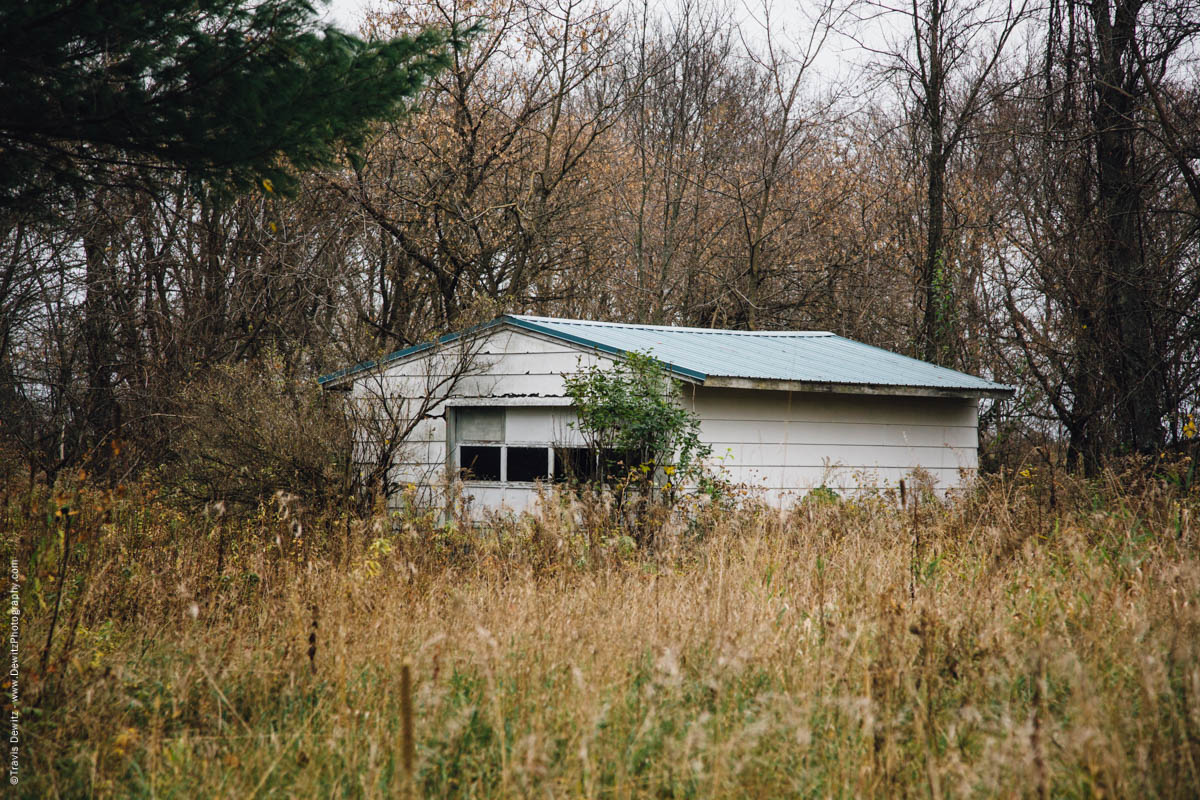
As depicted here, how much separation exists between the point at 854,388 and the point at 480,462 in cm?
474

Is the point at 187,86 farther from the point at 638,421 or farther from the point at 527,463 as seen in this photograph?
the point at 527,463

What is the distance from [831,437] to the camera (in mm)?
11375

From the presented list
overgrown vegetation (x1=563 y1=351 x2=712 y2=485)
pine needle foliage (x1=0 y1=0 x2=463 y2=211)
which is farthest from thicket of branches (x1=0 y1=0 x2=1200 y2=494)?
overgrown vegetation (x1=563 y1=351 x2=712 y2=485)

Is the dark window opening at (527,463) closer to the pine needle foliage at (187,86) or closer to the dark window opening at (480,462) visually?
the dark window opening at (480,462)

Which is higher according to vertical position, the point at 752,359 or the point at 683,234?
the point at 683,234

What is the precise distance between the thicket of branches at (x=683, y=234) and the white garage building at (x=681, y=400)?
172 centimetres

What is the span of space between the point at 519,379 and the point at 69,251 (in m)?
7.84

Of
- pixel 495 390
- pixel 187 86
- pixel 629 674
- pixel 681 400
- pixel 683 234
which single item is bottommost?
pixel 629 674

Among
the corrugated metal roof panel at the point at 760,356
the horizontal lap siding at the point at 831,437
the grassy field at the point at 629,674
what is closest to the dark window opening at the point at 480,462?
the corrugated metal roof panel at the point at 760,356

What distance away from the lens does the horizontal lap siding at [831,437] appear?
10.4 metres

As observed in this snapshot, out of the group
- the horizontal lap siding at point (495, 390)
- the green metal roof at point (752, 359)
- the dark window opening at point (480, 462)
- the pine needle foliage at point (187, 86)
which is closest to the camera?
the pine needle foliage at point (187, 86)

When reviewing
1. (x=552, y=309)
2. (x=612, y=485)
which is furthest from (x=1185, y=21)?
(x=552, y=309)

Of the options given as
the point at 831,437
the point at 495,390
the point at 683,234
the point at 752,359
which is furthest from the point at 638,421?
the point at 683,234

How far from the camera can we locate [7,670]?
4.02m
